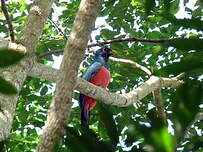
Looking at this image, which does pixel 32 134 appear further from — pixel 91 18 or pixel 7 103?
pixel 91 18

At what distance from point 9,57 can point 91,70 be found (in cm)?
552

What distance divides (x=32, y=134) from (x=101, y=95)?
76.9 inches

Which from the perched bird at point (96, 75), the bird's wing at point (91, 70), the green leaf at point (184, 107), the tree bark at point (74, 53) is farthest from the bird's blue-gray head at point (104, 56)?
A: the green leaf at point (184, 107)

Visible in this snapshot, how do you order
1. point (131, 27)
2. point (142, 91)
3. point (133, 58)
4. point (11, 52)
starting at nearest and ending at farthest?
point (11, 52) → point (142, 91) → point (133, 58) → point (131, 27)

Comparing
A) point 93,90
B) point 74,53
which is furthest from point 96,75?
point 74,53

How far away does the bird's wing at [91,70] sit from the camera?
594 centimetres

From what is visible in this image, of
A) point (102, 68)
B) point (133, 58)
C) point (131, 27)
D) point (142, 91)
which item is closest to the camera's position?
point (142, 91)

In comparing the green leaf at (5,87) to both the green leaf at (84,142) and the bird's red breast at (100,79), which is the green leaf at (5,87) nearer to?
the green leaf at (84,142)

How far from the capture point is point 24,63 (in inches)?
131

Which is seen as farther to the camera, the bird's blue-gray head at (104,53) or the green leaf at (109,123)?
the bird's blue-gray head at (104,53)

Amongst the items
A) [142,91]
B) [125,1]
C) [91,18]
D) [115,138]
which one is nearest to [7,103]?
[91,18]

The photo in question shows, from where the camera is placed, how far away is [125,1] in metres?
5.46

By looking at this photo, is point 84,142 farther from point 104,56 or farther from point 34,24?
point 104,56

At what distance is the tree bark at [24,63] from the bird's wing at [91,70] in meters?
2.14
